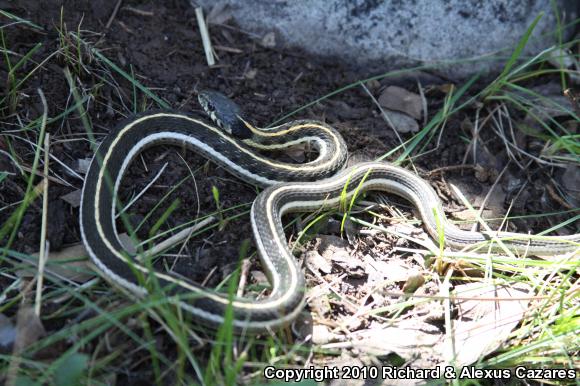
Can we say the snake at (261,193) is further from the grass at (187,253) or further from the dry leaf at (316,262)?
the dry leaf at (316,262)

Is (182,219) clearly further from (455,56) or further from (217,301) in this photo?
(455,56)

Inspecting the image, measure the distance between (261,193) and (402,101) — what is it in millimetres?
1587

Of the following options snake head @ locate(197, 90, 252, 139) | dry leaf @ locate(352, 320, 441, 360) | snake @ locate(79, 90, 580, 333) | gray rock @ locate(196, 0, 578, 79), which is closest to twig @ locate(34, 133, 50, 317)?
snake @ locate(79, 90, 580, 333)

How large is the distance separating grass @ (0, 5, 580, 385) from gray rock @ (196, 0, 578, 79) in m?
0.24

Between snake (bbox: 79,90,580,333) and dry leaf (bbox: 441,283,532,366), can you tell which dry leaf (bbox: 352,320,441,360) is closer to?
dry leaf (bbox: 441,283,532,366)

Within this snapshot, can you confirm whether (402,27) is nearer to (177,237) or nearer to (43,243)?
(177,237)

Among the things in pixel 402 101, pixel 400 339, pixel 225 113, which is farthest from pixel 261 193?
pixel 402 101

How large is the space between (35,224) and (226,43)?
2198 millimetres

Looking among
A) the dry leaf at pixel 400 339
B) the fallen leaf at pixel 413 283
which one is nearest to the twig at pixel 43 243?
the dry leaf at pixel 400 339

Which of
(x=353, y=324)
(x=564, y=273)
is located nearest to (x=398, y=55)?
(x=564, y=273)

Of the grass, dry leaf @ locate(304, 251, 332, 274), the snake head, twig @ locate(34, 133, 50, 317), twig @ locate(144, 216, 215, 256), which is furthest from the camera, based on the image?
the snake head

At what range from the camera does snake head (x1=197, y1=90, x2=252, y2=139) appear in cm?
401

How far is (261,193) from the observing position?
362 centimetres

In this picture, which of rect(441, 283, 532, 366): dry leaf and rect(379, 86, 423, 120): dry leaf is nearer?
rect(441, 283, 532, 366): dry leaf
